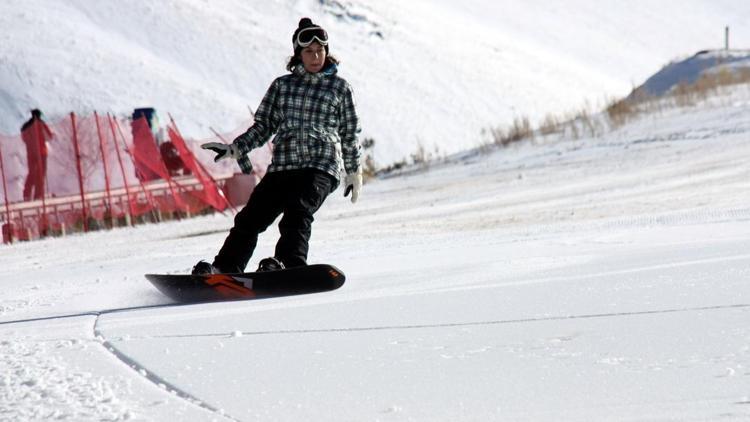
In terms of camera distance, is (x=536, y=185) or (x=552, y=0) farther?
(x=552, y=0)

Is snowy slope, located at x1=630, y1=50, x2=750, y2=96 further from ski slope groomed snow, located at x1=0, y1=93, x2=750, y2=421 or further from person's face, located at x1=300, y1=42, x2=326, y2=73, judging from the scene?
person's face, located at x1=300, y1=42, x2=326, y2=73

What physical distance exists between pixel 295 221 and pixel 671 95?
51.4 feet

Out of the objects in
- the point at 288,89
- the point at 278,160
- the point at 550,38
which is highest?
the point at 550,38

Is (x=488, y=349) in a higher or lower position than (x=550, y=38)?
lower

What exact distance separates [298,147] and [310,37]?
1.66ft

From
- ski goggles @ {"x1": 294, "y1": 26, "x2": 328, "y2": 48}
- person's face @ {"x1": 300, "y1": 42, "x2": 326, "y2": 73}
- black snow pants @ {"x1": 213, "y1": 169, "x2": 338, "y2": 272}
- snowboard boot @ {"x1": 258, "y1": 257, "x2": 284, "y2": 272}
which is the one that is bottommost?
snowboard boot @ {"x1": 258, "y1": 257, "x2": 284, "y2": 272}

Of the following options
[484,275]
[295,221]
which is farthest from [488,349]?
[295,221]

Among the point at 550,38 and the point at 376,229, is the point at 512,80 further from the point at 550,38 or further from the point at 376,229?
the point at 376,229

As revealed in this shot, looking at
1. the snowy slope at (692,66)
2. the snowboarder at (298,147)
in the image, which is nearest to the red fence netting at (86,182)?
the snowboarder at (298,147)

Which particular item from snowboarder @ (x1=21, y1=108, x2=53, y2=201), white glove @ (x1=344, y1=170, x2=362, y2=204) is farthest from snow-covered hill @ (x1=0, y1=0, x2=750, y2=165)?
white glove @ (x1=344, y1=170, x2=362, y2=204)

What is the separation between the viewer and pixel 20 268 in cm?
838

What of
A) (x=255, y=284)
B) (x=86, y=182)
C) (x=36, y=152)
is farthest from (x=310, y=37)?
(x=86, y=182)

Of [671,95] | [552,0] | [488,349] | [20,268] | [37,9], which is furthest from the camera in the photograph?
[552,0]

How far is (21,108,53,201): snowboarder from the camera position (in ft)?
46.6
